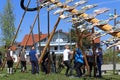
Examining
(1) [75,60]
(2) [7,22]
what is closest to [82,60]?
(1) [75,60]

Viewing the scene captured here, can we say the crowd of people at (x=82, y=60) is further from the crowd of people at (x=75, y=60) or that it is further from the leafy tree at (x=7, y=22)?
the leafy tree at (x=7, y=22)

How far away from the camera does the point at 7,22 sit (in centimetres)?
7419

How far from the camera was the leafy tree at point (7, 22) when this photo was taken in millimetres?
71688

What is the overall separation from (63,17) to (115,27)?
2.01 ft

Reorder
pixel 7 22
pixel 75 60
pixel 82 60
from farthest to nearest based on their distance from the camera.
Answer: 1. pixel 7 22
2. pixel 82 60
3. pixel 75 60

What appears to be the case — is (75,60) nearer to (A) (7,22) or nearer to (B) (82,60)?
(B) (82,60)

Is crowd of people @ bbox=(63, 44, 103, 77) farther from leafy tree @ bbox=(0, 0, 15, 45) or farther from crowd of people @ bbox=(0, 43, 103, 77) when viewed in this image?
leafy tree @ bbox=(0, 0, 15, 45)

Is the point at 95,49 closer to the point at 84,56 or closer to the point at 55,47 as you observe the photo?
the point at 84,56

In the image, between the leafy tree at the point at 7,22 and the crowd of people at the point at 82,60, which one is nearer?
the crowd of people at the point at 82,60

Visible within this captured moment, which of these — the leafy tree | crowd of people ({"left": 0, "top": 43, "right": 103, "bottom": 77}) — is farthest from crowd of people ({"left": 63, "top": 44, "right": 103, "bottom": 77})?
the leafy tree

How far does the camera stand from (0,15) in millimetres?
76188

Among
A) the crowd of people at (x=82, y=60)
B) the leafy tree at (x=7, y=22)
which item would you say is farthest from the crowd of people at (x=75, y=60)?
the leafy tree at (x=7, y=22)

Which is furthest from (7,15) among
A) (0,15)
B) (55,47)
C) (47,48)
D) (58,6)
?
(58,6)

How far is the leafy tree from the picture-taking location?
71.7 meters
